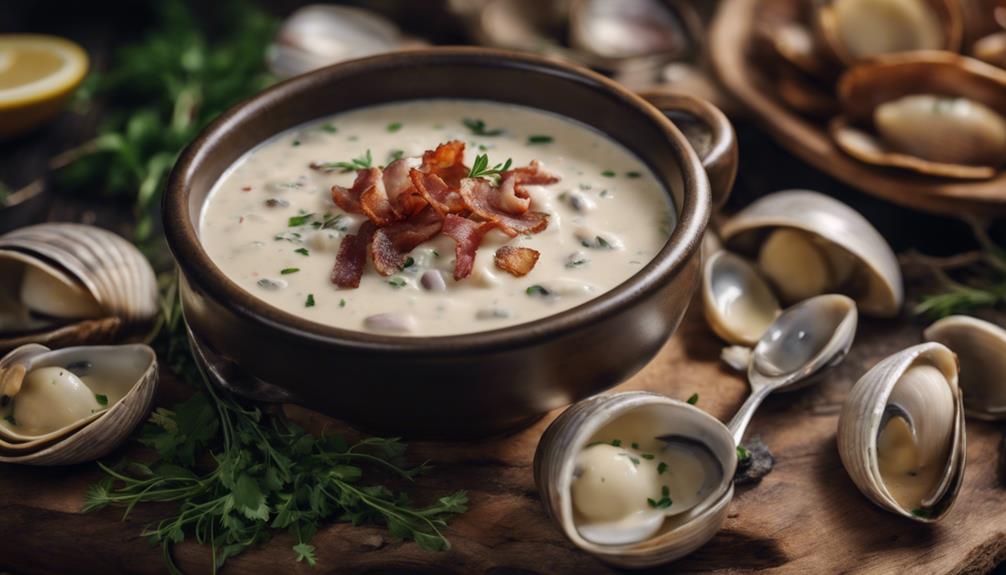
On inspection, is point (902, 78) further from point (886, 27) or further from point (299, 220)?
point (299, 220)

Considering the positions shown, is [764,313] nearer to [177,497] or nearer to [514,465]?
[514,465]

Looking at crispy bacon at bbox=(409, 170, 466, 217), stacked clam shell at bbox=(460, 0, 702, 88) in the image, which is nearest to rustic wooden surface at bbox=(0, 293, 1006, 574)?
crispy bacon at bbox=(409, 170, 466, 217)

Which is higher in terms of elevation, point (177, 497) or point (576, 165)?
point (576, 165)

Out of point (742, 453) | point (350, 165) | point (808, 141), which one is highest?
point (350, 165)

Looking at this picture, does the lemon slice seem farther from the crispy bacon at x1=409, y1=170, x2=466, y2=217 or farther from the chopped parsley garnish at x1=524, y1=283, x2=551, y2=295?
the chopped parsley garnish at x1=524, y1=283, x2=551, y2=295

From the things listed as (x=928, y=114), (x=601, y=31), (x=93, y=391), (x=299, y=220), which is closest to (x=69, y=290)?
(x=93, y=391)

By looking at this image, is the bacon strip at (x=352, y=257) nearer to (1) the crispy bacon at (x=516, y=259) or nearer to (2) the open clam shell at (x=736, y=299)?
(1) the crispy bacon at (x=516, y=259)

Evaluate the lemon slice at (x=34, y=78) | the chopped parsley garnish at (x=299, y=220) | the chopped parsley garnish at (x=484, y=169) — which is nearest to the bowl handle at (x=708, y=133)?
the chopped parsley garnish at (x=484, y=169)

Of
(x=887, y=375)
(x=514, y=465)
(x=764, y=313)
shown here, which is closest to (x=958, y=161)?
(x=764, y=313)
